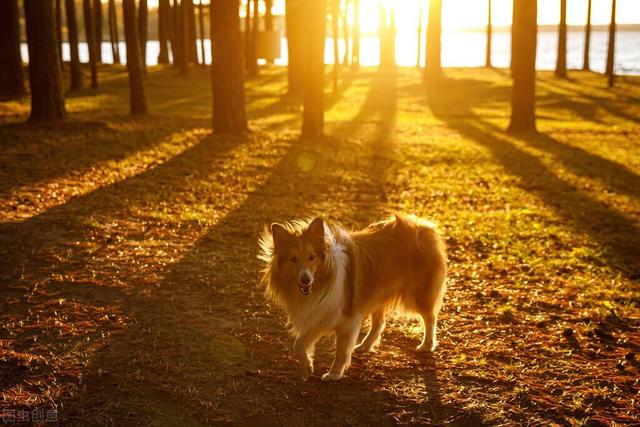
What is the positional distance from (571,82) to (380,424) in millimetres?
43364

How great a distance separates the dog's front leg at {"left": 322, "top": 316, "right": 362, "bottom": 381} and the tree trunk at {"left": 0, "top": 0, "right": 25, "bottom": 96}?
2425cm

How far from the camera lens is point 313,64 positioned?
19.7m

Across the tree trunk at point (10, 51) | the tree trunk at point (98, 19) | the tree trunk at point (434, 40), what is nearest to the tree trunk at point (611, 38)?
the tree trunk at point (434, 40)

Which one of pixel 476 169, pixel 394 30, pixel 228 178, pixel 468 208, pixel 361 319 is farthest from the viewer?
pixel 394 30

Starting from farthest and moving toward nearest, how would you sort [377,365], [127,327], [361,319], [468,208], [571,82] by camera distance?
[571,82] → [468,208] → [127,327] → [377,365] → [361,319]

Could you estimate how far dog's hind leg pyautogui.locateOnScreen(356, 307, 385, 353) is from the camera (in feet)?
22.4

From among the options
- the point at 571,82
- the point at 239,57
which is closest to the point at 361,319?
the point at 239,57

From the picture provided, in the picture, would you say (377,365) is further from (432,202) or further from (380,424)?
(432,202)

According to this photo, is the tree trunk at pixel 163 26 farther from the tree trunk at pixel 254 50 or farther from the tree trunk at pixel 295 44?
the tree trunk at pixel 295 44

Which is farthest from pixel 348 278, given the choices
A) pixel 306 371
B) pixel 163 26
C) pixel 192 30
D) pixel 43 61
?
pixel 163 26

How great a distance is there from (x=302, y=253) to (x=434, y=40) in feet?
132

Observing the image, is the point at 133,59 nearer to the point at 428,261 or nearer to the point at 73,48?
the point at 73,48

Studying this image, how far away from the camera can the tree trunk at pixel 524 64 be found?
21922 mm

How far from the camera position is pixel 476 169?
17.2m
